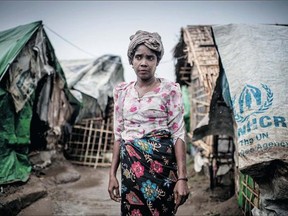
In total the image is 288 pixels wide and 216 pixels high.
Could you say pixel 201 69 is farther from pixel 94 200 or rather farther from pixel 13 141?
pixel 13 141

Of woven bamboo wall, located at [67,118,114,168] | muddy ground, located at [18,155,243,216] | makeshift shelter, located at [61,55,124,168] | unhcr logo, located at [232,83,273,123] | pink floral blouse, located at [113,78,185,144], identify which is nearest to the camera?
pink floral blouse, located at [113,78,185,144]

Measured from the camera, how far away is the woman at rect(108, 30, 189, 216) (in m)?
1.53

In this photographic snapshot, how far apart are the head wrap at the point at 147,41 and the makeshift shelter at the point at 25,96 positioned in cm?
323

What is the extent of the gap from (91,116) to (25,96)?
3.57 meters

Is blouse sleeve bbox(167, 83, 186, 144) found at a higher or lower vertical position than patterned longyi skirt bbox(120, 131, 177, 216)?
higher

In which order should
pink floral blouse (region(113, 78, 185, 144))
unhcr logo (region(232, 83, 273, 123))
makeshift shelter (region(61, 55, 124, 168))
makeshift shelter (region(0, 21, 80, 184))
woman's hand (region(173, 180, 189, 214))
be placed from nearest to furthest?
woman's hand (region(173, 180, 189, 214)) < pink floral blouse (region(113, 78, 185, 144)) < unhcr logo (region(232, 83, 273, 123)) < makeshift shelter (region(0, 21, 80, 184)) < makeshift shelter (region(61, 55, 124, 168))

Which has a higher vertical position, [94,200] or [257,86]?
[257,86]

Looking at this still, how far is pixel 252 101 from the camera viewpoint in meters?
1.96

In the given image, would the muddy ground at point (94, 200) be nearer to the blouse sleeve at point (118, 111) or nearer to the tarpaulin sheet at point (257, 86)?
the tarpaulin sheet at point (257, 86)

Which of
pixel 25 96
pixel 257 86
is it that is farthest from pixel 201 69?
pixel 25 96

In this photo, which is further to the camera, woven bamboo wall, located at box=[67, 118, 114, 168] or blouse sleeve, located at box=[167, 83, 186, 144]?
woven bamboo wall, located at box=[67, 118, 114, 168]

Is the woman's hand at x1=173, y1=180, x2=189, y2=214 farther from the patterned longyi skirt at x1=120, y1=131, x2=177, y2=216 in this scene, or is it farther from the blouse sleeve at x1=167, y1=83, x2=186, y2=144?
the blouse sleeve at x1=167, y1=83, x2=186, y2=144

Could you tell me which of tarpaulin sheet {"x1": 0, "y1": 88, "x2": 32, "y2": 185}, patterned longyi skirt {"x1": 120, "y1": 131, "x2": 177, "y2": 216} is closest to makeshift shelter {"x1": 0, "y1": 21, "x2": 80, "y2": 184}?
tarpaulin sheet {"x1": 0, "y1": 88, "x2": 32, "y2": 185}

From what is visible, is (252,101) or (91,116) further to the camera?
(91,116)
